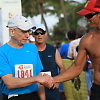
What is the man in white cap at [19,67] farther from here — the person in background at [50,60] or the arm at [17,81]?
the person in background at [50,60]

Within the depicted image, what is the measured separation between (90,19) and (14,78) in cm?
116

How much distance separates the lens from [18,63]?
11.1ft

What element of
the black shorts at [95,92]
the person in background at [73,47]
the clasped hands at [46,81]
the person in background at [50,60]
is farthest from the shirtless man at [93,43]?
the person in background at [73,47]

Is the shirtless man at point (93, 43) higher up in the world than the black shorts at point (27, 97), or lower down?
higher up

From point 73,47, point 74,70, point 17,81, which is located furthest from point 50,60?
point 17,81

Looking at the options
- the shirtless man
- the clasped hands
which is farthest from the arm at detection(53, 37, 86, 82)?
the clasped hands

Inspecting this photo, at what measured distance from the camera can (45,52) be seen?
504 cm

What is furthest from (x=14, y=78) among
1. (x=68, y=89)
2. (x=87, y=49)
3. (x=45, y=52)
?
(x=68, y=89)

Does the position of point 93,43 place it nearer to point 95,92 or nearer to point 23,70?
point 95,92

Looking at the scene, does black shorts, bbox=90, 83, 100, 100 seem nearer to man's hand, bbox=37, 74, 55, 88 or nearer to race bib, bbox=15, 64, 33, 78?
man's hand, bbox=37, 74, 55, 88

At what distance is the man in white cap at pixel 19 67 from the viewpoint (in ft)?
10.8

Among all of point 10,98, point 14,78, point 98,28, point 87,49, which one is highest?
point 98,28

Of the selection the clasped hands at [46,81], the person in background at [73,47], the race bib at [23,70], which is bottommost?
the person in background at [73,47]

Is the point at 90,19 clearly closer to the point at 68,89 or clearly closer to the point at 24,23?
the point at 24,23
